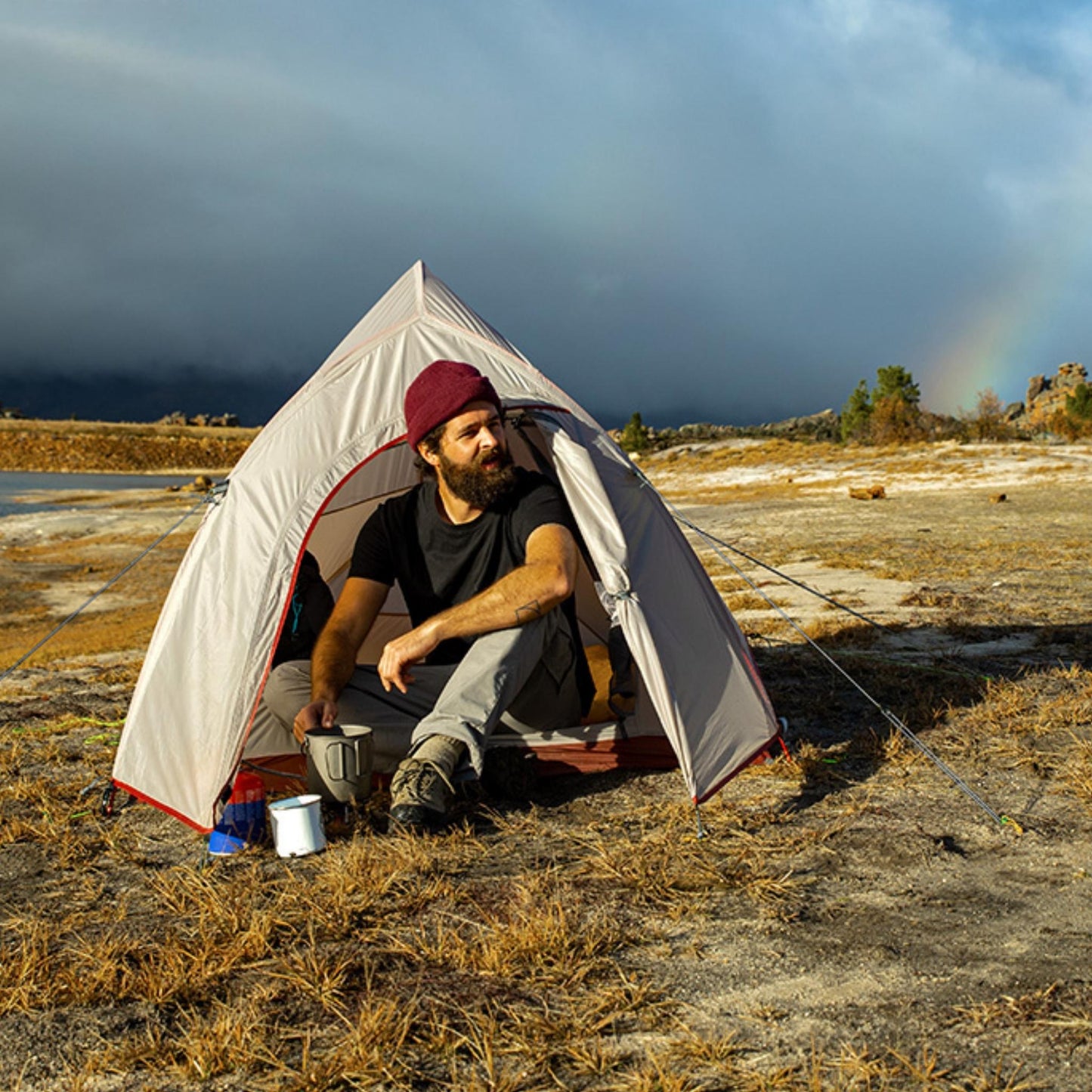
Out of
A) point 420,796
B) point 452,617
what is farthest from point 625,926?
point 452,617

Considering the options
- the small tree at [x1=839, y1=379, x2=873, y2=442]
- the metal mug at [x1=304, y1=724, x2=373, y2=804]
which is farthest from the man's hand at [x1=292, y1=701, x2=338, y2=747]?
the small tree at [x1=839, y1=379, x2=873, y2=442]

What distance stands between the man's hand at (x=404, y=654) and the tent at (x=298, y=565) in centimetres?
52

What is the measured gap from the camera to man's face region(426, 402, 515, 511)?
4547mm

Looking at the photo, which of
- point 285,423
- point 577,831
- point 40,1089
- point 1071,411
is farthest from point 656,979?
point 1071,411

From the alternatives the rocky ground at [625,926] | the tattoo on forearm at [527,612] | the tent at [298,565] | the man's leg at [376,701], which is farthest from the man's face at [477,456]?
the rocky ground at [625,926]

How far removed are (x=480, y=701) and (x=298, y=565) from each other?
39.6 inches

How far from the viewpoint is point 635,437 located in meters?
61.7

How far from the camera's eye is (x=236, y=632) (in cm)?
441

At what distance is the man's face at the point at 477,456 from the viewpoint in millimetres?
4547

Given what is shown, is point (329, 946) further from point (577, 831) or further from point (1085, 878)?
point (1085, 878)

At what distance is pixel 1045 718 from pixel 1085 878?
1.93 m

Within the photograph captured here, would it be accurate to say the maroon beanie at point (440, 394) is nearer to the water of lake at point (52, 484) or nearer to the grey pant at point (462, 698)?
the grey pant at point (462, 698)

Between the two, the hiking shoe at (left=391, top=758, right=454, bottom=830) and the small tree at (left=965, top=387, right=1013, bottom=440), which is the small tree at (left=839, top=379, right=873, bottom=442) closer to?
the small tree at (left=965, top=387, right=1013, bottom=440)

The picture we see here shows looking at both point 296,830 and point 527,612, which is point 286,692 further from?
point 527,612
